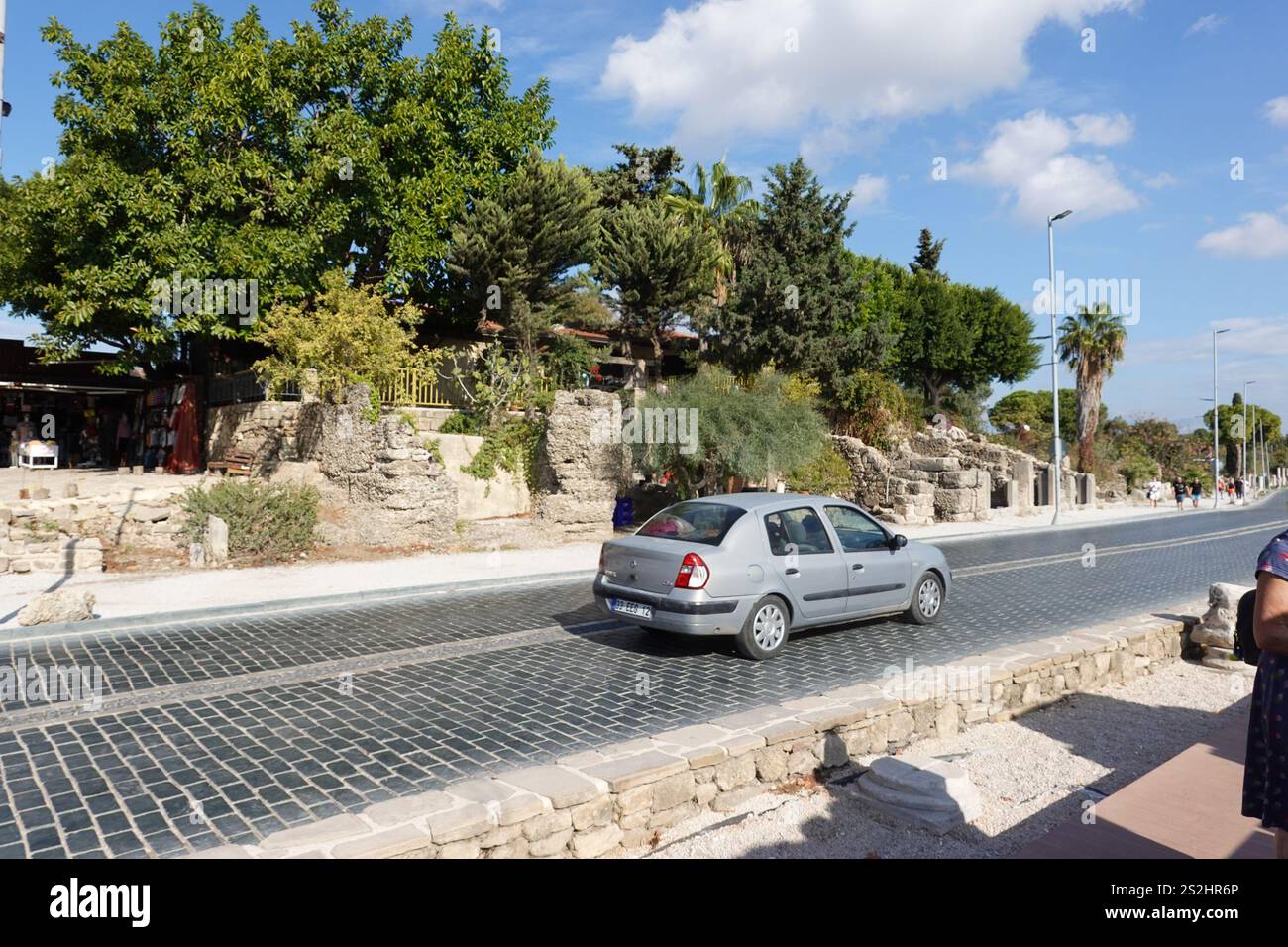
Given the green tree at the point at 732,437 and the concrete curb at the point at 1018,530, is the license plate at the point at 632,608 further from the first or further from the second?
the concrete curb at the point at 1018,530

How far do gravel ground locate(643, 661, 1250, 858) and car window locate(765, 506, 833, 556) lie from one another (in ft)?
7.41

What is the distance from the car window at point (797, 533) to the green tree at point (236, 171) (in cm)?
1580

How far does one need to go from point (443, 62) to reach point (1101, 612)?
70.6 feet

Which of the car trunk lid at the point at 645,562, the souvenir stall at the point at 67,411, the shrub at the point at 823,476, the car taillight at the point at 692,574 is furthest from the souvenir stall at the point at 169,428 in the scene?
the car taillight at the point at 692,574

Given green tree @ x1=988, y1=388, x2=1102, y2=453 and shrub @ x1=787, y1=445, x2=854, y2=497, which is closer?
shrub @ x1=787, y1=445, x2=854, y2=497

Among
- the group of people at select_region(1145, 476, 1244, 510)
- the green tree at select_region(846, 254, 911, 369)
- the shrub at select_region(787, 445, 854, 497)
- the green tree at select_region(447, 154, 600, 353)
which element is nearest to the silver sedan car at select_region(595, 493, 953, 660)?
the shrub at select_region(787, 445, 854, 497)

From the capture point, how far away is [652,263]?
87.9ft

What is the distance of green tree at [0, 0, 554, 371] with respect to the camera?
714 inches

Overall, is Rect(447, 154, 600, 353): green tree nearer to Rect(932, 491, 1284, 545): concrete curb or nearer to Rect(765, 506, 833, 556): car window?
Rect(932, 491, 1284, 545): concrete curb

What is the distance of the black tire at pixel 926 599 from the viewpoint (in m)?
9.23

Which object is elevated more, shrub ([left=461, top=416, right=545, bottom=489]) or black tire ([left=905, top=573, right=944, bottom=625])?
Result: shrub ([left=461, top=416, right=545, bottom=489])

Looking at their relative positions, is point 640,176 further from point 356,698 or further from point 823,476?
point 356,698
